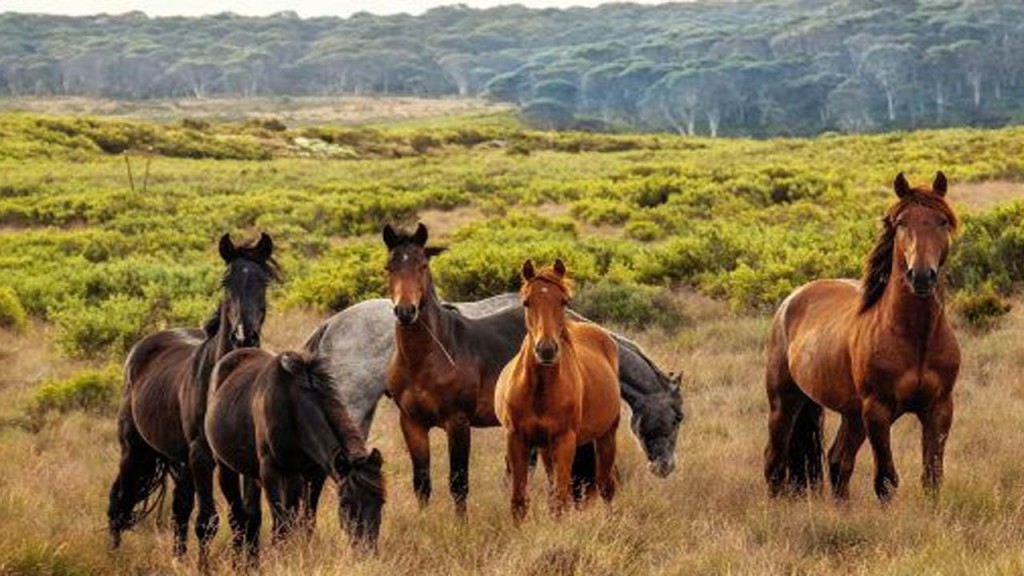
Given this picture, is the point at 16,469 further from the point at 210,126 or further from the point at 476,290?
the point at 210,126

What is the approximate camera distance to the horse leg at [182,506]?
6383 millimetres

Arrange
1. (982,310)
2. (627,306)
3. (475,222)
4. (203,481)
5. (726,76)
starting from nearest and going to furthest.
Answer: (203,481) → (982,310) → (627,306) → (475,222) → (726,76)

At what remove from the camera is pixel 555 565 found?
5.23 m

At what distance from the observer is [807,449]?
7586mm

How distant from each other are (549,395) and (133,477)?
9.33 ft

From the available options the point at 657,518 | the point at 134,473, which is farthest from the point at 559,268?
the point at 134,473

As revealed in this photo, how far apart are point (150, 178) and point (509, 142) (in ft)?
80.7

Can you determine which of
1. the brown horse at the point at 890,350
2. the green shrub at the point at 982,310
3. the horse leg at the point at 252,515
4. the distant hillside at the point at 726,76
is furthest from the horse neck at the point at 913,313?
the distant hillside at the point at 726,76

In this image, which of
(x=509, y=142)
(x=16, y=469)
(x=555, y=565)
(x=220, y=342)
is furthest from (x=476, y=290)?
(x=509, y=142)

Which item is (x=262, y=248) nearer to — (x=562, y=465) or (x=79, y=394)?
(x=562, y=465)

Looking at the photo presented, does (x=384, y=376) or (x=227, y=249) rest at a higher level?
(x=227, y=249)

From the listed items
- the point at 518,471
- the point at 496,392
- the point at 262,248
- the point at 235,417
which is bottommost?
the point at 518,471

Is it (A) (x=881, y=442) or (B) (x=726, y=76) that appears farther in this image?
(B) (x=726, y=76)

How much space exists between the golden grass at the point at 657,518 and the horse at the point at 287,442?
0.20 meters
